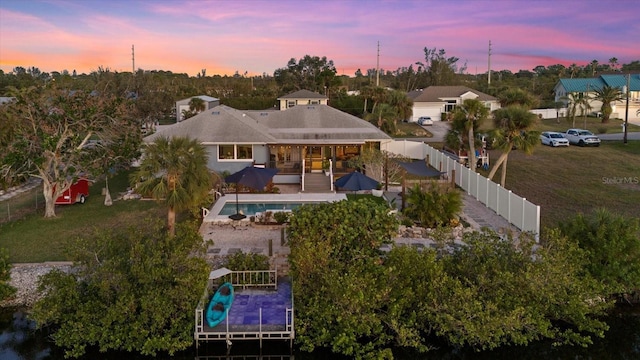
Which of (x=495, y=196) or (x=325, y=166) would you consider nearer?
(x=495, y=196)

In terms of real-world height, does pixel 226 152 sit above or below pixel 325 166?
above

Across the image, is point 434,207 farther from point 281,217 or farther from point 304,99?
point 304,99

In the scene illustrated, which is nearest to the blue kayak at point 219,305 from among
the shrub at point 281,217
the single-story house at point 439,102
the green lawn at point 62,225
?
the green lawn at point 62,225

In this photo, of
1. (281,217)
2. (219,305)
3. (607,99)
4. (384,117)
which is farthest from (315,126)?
(607,99)

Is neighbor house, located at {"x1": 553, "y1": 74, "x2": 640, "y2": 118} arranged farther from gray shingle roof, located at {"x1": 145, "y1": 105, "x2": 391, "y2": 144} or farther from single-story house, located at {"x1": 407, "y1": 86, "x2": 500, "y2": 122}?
gray shingle roof, located at {"x1": 145, "y1": 105, "x2": 391, "y2": 144}

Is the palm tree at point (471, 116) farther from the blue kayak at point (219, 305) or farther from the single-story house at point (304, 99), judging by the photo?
the single-story house at point (304, 99)

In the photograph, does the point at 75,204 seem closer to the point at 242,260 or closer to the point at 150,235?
the point at 150,235

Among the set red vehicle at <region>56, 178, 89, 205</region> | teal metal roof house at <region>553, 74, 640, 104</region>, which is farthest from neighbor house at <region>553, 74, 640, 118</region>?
red vehicle at <region>56, 178, 89, 205</region>
